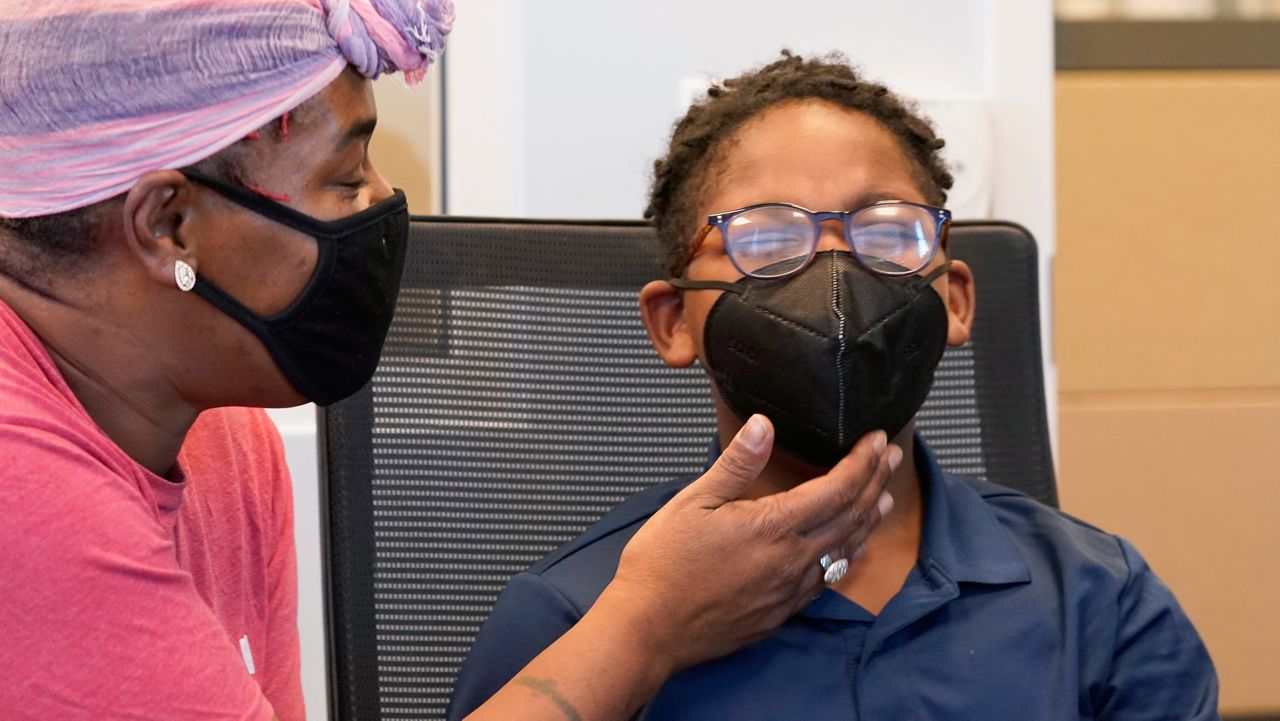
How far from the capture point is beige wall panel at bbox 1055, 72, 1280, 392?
2.39m

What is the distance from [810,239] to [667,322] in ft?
0.67

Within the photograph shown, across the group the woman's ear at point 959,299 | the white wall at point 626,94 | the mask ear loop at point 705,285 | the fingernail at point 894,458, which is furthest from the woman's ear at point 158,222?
the white wall at point 626,94

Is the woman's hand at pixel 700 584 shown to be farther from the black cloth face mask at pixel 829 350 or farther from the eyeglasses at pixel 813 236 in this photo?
the eyeglasses at pixel 813 236

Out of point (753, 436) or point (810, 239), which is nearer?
point (753, 436)

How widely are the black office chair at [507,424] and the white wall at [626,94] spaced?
2.14ft

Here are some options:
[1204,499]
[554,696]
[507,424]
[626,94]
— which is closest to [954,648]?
[554,696]

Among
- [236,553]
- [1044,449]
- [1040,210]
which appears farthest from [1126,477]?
[236,553]

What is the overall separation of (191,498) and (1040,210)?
54.5 inches

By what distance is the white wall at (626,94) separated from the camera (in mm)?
1938

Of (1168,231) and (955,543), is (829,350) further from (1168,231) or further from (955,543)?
(1168,231)

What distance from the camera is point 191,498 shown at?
1141 mm

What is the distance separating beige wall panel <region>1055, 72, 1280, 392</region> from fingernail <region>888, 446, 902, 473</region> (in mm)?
1441

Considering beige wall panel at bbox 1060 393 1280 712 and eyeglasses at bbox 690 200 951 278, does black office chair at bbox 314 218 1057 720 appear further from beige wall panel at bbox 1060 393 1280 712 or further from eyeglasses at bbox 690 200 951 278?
beige wall panel at bbox 1060 393 1280 712

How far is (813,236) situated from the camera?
1.08m
